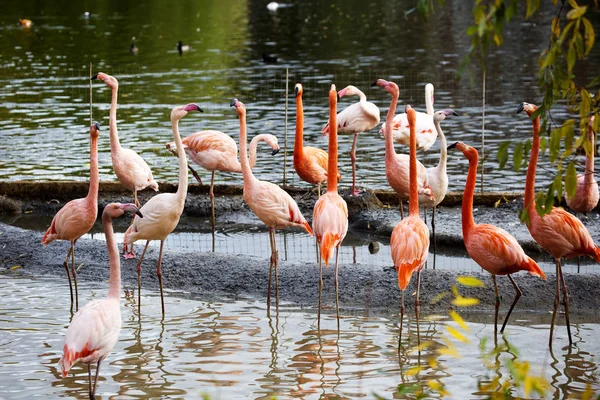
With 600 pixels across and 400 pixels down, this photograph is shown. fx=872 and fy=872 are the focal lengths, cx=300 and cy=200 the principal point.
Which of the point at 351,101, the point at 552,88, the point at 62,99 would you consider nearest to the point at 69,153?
the point at 62,99

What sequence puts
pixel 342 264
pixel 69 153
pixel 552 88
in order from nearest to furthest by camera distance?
pixel 552 88
pixel 342 264
pixel 69 153

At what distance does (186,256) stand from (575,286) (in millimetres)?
3835

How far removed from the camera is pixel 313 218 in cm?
749

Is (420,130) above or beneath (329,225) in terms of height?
above

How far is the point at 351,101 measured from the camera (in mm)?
18938

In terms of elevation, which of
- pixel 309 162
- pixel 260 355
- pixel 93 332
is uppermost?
pixel 309 162

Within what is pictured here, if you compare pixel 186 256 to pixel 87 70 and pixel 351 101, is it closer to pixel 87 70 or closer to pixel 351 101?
pixel 351 101

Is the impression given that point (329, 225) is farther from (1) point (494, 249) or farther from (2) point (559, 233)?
(2) point (559, 233)

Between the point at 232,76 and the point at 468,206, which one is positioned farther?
the point at 232,76

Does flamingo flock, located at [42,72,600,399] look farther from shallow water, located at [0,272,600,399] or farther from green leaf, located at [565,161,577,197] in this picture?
green leaf, located at [565,161,577,197]

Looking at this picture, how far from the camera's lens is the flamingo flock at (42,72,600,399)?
5.92 metres

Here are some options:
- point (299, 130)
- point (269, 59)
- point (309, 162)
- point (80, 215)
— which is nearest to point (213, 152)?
point (309, 162)

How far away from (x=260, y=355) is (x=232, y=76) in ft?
52.5

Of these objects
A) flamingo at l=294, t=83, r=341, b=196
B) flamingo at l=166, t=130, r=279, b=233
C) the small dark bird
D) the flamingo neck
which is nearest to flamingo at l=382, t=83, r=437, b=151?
flamingo at l=294, t=83, r=341, b=196
